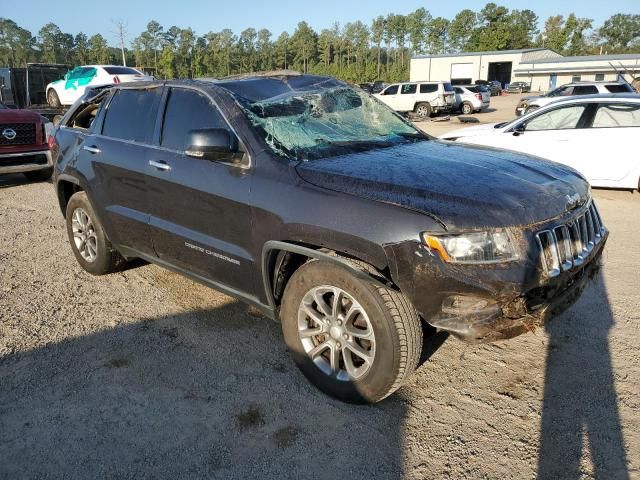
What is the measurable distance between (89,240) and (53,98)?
18661 mm

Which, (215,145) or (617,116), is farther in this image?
(617,116)

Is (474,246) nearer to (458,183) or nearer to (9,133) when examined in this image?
(458,183)

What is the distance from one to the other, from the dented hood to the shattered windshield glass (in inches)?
8.0

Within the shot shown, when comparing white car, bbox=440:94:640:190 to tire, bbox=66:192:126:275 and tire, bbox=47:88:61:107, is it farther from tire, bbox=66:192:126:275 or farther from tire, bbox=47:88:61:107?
tire, bbox=47:88:61:107

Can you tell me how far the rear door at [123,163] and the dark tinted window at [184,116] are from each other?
0.19 m

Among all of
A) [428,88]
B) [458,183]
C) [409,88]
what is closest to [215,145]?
[458,183]

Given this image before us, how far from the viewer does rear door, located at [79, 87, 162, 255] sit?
158 inches

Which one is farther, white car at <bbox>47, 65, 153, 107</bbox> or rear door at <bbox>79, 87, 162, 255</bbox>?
white car at <bbox>47, 65, 153, 107</bbox>

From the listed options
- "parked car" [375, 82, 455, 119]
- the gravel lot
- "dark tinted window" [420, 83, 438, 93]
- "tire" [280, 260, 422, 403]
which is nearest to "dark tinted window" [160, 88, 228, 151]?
"tire" [280, 260, 422, 403]

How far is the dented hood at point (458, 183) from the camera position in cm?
259

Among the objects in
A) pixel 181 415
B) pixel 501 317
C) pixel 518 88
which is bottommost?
pixel 181 415

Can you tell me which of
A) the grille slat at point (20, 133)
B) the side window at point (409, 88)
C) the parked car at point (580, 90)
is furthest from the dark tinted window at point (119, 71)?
the parked car at point (580, 90)

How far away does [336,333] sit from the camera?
297cm

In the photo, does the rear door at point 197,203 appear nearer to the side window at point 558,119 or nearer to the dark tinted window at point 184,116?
the dark tinted window at point 184,116
